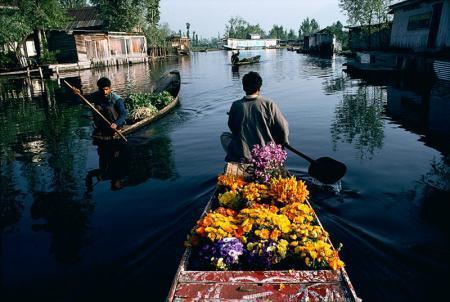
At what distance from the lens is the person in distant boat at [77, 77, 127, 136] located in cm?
1055

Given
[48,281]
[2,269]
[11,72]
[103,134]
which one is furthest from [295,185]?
[11,72]

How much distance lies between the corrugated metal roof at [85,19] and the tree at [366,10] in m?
40.7

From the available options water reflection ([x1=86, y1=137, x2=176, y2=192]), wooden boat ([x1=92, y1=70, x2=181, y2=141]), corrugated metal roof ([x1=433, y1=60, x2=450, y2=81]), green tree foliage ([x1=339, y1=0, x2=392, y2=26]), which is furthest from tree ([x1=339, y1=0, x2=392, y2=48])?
water reflection ([x1=86, y1=137, x2=176, y2=192])

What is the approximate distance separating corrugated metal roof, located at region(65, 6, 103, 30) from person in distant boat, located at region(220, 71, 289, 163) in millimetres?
54569

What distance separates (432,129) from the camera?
1259 cm

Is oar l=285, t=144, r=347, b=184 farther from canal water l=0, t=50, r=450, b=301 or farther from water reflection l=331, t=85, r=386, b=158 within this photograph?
water reflection l=331, t=85, r=386, b=158

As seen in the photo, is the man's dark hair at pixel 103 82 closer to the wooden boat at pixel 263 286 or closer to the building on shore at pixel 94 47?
the wooden boat at pixel 263 286

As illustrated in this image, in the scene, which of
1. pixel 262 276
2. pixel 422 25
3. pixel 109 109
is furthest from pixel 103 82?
pixel 422 25

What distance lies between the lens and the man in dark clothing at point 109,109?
1055 centimetres

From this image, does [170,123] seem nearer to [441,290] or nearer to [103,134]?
[103,134]

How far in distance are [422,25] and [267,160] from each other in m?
24.5

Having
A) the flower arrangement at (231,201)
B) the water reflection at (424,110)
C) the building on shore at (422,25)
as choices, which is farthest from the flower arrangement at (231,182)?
the building on shore at (422,25)

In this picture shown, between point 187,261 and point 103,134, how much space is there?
8224mm

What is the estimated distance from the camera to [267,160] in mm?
5324
